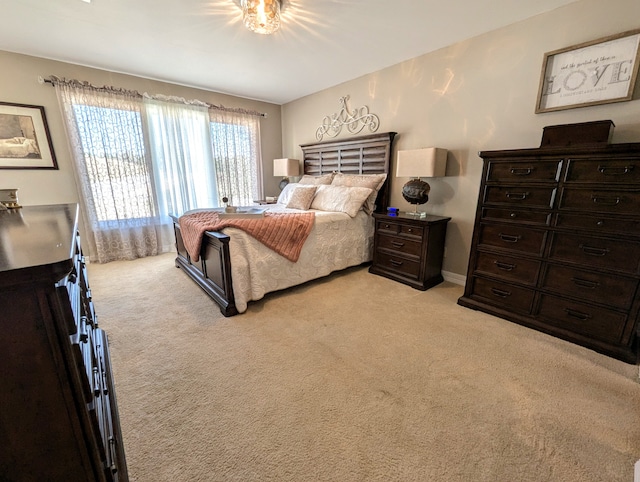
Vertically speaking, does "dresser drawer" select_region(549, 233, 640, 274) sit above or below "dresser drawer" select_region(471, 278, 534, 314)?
above

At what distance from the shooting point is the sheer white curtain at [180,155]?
374 cm

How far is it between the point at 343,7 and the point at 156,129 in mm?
2933

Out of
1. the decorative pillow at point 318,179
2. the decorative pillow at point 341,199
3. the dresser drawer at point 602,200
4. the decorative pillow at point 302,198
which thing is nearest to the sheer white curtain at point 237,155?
the decorative pillow at point 318,179

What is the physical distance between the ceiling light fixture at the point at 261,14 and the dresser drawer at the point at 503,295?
268 cm

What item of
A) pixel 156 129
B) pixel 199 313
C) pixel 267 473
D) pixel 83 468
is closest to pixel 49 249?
pixel 83 468

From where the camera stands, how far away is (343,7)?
6.93 feet

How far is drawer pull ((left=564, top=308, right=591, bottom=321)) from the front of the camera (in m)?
1.88

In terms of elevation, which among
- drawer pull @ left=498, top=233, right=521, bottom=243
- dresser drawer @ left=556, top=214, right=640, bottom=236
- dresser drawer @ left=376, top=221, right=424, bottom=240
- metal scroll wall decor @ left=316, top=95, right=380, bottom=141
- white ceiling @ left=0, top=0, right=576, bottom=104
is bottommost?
dresser drawer @ left=376, top=221, right=424, bottom=240

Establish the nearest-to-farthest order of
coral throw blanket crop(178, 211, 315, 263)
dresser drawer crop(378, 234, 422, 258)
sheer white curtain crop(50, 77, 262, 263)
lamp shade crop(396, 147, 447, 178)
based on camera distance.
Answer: coral throw blanket crop(178, 211, 315, 263) → lamp shade crop(396, 147, 447, 178) → dresser drawer crop(378, 234, 422, 258) → sheer white curtain crop(50, 77, 262, 263)

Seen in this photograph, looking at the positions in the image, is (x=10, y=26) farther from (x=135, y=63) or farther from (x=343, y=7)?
(x=343, y=7)

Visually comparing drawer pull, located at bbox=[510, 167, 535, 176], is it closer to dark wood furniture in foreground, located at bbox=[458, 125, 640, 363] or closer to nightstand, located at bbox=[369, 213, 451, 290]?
dark wood furniture in foreground, located at bbox=[458, 125, 640, 363]

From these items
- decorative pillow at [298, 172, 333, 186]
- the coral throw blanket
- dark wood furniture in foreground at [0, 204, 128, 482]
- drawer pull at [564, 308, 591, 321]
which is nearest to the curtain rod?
decorative pillow at [298, 172, 333, 186]

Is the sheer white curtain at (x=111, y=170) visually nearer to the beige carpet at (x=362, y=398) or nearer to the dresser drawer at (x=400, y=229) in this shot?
the beige carpet at (x=362, y=398)

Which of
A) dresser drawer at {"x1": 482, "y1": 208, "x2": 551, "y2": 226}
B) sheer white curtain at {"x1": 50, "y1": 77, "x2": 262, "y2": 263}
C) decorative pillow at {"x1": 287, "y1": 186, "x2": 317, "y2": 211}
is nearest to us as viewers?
dresser drawer at {"x1": 482, "y1": 208, "x2": 551, "y2": 226}
